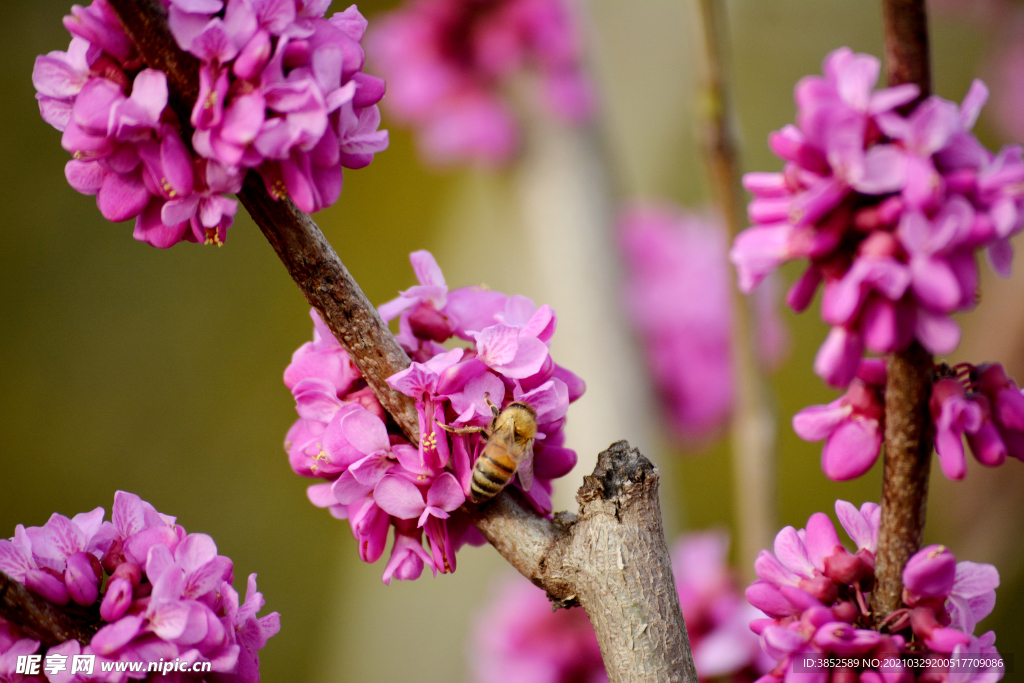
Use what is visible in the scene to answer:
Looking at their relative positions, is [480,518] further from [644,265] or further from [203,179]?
[644,265]

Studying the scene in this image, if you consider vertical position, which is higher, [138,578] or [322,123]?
[322,123]

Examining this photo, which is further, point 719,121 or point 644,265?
point 644,265

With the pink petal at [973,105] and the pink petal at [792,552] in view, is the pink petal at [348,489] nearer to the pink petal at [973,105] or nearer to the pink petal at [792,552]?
the pink petal at [792,552]

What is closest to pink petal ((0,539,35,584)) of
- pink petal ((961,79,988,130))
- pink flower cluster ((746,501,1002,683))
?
pink flower cluster ((746,501,1002,683))

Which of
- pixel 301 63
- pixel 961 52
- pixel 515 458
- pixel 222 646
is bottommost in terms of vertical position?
pixel 222 646

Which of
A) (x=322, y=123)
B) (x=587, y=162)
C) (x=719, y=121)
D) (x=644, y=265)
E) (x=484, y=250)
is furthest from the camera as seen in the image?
(x=484, y=250)

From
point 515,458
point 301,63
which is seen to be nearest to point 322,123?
point 301,63

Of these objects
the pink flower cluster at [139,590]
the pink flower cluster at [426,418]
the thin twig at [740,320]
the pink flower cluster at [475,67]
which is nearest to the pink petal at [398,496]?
the pink flower cluster at [426,418]

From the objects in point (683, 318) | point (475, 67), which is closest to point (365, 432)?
point (475, 67)
